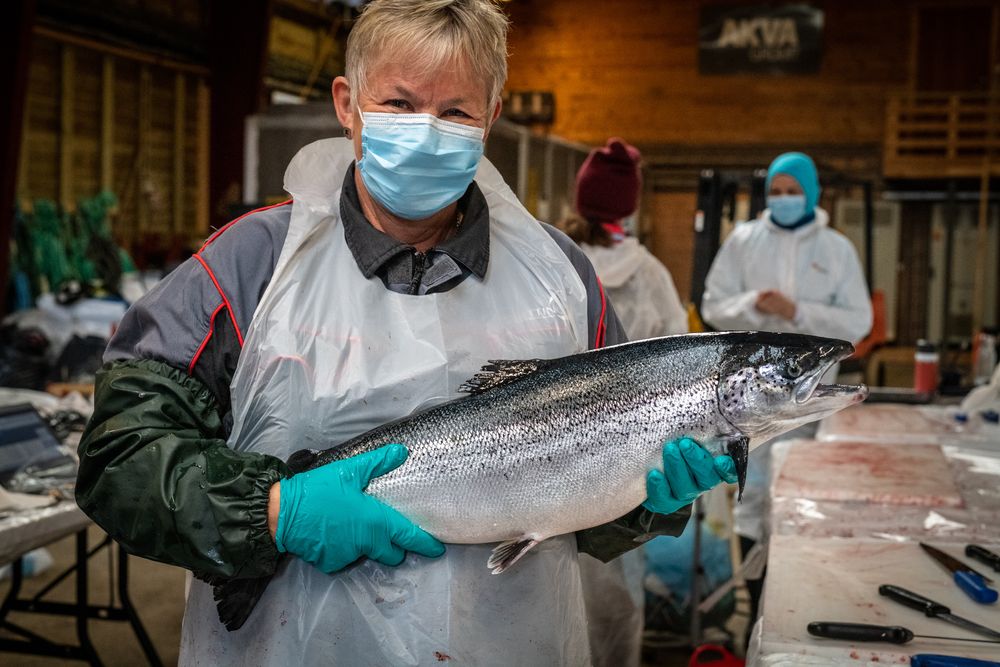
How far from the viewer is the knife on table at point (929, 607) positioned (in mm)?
1754

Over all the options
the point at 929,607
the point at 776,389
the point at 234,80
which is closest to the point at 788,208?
the point at 929,607

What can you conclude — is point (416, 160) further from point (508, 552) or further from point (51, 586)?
point (51, 586)

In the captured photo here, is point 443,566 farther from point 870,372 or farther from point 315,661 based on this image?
point 870,372

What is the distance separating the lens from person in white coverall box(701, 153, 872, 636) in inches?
184

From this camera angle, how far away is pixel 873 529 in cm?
241

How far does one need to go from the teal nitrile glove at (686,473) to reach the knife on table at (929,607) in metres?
0.53

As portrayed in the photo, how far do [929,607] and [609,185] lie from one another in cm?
281

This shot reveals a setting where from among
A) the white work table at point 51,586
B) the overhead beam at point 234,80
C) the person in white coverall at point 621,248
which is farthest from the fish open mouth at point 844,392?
the overhead beam at point 234,80

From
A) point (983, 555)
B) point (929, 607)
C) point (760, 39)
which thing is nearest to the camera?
point (929, 607)

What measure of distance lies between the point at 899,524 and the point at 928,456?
687mm

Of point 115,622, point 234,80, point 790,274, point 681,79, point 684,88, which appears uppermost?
point 681,79

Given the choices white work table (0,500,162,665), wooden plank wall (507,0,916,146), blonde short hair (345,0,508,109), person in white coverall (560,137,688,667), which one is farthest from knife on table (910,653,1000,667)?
wooden plank wall (507,0,916,146)

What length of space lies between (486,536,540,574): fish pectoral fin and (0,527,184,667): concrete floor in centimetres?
320

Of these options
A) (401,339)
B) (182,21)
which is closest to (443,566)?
(401,339)
